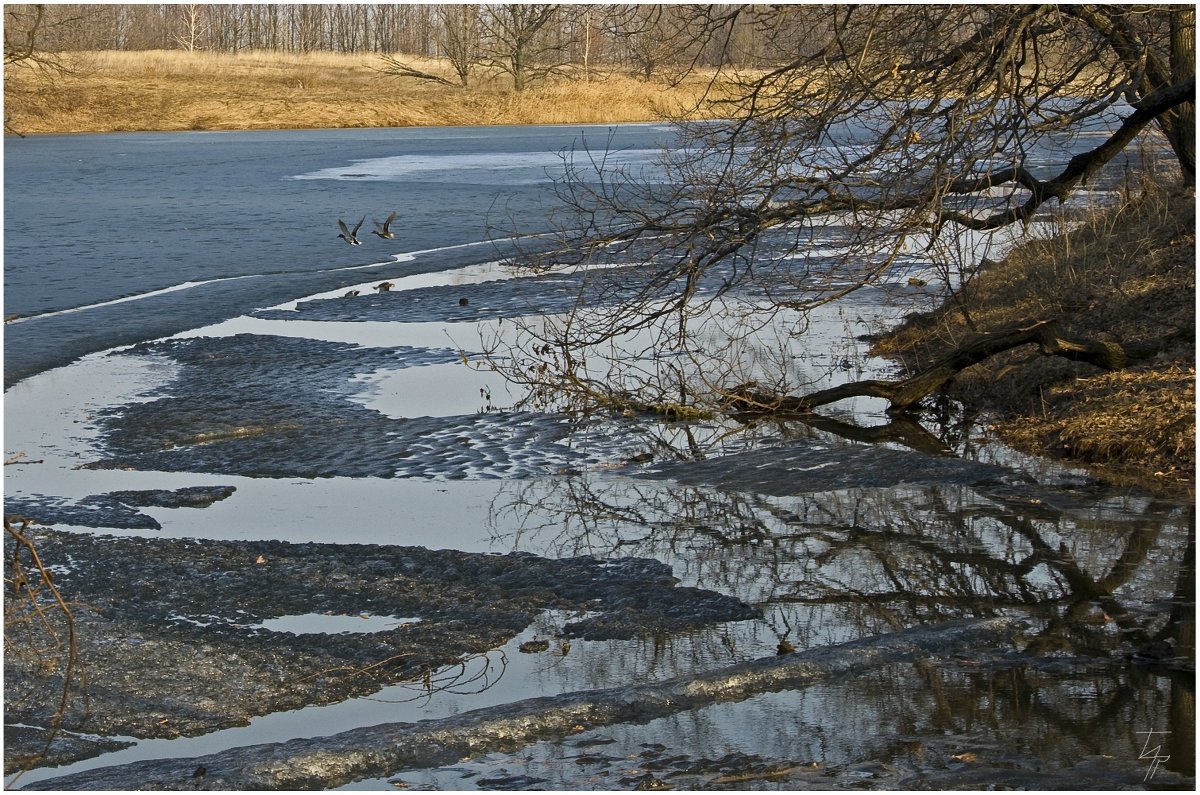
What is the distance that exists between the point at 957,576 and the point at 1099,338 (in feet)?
14.5

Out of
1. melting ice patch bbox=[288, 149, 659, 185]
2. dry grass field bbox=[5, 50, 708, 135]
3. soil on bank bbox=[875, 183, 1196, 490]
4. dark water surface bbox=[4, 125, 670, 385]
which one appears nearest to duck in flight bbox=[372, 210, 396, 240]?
dark water surface bbox=[4, 125, 670, 385]

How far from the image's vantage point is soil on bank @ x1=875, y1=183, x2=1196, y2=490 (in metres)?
7.45

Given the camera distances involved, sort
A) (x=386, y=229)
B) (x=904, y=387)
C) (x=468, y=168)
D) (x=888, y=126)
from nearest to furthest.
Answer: (x=888, y=126) → (x=904, y=387) → (x=386, y=229) → (x=468, y=168)

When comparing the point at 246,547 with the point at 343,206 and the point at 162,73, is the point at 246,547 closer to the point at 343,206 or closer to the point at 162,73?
the point at 343,206

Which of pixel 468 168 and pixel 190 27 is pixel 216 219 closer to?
pixel 468 168

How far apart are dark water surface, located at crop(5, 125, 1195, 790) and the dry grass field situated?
113 feet

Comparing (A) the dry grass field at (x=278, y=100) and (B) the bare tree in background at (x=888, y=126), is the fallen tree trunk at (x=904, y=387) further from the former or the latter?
(A) the dry grass field at (x=278, y=100)

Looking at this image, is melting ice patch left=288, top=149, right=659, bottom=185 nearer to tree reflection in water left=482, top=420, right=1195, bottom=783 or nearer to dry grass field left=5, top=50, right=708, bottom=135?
dry grass field left=5, top=50, right=708, bottom=135

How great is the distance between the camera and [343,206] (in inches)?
821

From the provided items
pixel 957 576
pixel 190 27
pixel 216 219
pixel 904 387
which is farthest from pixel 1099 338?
pixel 190 27

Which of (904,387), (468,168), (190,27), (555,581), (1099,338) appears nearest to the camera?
(555,581)

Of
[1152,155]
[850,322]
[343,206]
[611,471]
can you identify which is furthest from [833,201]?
[343,206]

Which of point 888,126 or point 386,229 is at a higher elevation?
point 888,126

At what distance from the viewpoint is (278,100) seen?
49.2m
